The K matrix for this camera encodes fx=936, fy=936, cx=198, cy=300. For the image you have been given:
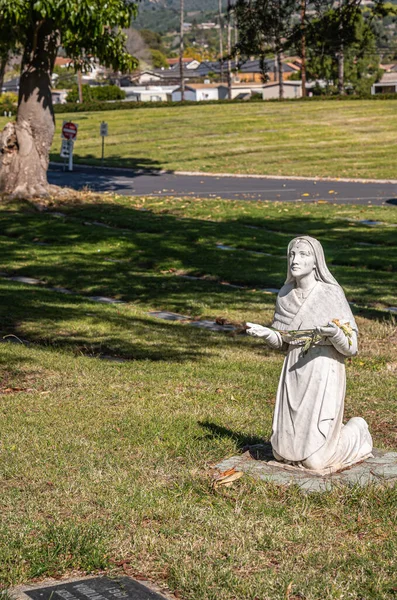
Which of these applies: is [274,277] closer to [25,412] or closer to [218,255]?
[218,255]

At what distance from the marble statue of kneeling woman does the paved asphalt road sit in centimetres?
2066

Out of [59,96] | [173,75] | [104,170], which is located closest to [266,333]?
[104,170]

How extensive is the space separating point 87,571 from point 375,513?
1.76m

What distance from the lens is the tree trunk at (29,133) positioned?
24594mm

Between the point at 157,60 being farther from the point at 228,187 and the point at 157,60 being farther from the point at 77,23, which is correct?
the point at 77,23

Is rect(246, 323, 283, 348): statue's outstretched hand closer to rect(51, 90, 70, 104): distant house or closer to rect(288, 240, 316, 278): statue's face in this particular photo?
rect(288, 240, 316, 278): statue's face

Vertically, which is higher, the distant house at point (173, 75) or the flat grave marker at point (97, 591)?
the distant house at point (173, 75)

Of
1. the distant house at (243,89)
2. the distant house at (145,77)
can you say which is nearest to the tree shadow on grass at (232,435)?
the distant house at (243,89)

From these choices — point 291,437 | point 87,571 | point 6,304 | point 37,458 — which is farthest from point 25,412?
point 6,304

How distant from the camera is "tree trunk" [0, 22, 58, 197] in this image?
2459 cm

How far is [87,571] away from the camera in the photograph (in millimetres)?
4828

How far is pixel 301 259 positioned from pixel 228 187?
25.7 m

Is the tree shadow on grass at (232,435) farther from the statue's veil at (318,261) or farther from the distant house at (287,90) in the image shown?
the distant house at (287,90)

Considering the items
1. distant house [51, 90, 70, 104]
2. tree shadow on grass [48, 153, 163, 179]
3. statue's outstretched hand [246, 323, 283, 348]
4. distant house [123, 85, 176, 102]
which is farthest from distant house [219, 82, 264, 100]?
statue's outstretched hand [246, 323, 283, 348]
